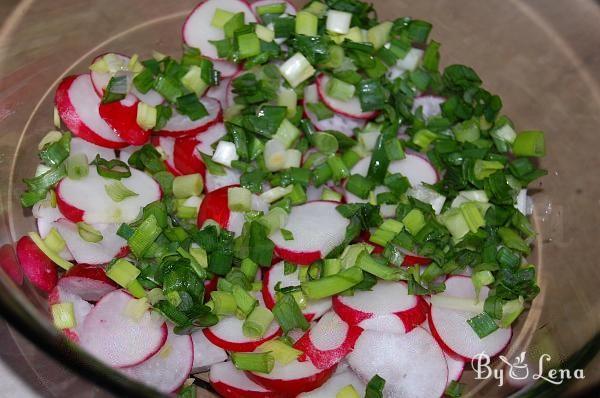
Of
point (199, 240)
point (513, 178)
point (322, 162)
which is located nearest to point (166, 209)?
point (199, 240)

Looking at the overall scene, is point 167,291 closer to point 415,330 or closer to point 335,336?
point 335,336

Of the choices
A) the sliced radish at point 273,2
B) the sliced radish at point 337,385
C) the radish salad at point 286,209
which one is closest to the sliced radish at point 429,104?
the radish salad at point 286,209

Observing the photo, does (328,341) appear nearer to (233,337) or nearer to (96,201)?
(233,337)

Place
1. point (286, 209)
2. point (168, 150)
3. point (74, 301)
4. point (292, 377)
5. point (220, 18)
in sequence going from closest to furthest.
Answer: point (292, 377) < point (74, 301) < point (286, 209) < point (168, 150) < point (220, 18)

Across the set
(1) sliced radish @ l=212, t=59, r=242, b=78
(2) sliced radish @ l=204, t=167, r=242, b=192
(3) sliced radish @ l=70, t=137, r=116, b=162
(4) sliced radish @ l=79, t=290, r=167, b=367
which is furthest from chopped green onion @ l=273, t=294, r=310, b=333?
(1) sliced radish @ l=212, t=59, r=242, b=78

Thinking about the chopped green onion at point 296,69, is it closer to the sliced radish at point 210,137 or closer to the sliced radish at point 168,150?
the sliced radish at point 210,137

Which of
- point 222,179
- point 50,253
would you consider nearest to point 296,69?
point 222,179

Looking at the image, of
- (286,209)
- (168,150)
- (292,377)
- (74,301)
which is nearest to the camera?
(292,377)
